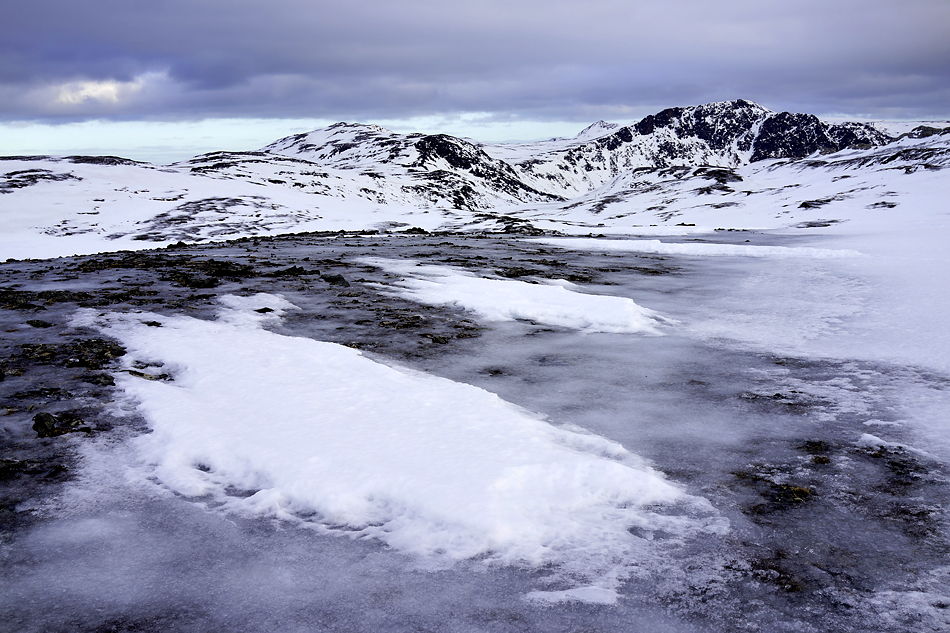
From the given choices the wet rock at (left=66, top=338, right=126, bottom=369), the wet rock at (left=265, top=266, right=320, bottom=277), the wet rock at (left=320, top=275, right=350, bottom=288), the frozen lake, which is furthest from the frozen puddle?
the wet rock at (left=265, top=266, right=320, bottom=277)

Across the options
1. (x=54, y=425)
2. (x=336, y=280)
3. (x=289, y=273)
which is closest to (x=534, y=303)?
(x=336, y=280)

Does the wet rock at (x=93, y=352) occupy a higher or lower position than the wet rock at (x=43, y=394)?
higher

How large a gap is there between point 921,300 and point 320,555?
45.8 feet

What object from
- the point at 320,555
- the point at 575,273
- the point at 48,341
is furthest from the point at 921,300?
the point at 48,341

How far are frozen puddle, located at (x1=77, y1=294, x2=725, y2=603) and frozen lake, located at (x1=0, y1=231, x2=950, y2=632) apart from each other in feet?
0.09

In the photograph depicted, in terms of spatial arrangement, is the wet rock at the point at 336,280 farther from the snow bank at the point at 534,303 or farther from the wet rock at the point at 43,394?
the wet rock at the point at 43,394

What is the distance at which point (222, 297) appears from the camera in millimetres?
13336

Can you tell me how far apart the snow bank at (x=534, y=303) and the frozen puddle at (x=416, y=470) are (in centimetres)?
448

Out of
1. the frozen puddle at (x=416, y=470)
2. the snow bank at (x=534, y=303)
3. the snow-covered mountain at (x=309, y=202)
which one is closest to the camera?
the frozen puddle at (x=416, y=470)

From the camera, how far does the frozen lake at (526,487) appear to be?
3.88 meters

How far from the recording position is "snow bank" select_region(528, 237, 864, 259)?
2308 centimetres

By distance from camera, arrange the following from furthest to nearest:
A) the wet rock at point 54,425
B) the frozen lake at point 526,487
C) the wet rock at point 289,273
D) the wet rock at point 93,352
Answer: the wet rock at point 289,273 → the wet rock at point 93,352 → the wet rock at point 54,425 → the frozen lake at point 526,487

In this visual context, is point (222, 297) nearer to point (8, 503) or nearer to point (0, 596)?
point (8, 503)

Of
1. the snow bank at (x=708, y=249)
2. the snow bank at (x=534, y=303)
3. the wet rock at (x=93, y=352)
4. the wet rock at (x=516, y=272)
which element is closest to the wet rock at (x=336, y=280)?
the snow bank at (x=534, y=303)
